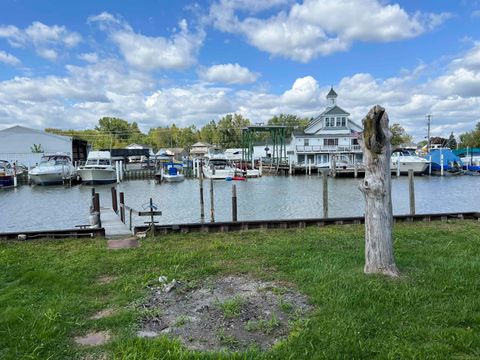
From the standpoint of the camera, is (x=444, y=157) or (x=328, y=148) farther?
(x=328, y=148)

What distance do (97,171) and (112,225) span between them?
108 feet

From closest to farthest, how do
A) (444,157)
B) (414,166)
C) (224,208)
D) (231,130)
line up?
(224,208) < (414,166) < (444,157) < (231,130)

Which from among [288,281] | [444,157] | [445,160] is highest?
[444,157]

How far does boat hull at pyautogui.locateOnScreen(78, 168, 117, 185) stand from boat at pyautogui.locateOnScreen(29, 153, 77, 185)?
5.15ft

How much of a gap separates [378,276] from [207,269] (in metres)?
2.99

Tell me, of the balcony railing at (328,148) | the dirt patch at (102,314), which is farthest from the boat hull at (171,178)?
the dirt patch at (102,314)

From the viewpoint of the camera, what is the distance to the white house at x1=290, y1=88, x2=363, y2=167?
62.5 m

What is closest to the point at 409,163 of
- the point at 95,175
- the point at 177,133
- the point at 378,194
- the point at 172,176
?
the point at 172,176

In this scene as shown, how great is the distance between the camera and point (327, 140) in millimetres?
66125

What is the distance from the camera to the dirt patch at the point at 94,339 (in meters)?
4.57

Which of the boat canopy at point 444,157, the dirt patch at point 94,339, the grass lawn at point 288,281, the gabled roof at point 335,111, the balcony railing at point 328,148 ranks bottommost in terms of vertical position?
the dirt patch at point 94,339

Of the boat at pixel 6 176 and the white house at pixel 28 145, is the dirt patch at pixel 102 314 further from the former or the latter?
the white house at pixel 28 145

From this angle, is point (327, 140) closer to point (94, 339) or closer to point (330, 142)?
point (330, 142)

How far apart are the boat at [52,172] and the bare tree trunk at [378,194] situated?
142 ft
